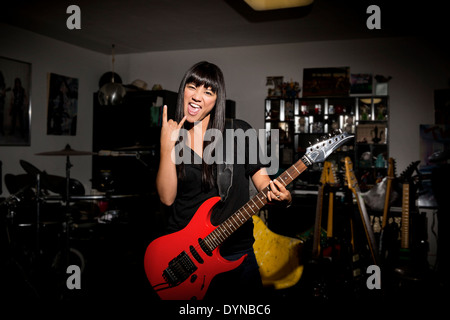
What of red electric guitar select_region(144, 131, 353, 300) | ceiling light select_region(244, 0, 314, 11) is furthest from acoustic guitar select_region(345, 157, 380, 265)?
red electric guitar select_region(144, 131, 353, 300)

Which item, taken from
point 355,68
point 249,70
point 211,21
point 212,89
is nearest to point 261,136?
point 249,70

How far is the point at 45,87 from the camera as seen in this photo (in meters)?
5.71

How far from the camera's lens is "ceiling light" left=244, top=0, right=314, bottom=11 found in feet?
12.9

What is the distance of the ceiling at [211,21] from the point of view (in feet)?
14.2

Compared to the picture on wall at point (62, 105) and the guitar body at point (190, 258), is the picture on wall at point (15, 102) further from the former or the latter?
the guitar body at point (190, 258)

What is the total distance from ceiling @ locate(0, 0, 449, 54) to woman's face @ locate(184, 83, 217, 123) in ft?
9.22

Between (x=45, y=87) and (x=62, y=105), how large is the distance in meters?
0.40

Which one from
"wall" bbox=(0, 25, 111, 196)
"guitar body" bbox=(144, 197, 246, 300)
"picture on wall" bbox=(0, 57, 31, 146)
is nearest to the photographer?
"guitar body" bbox=(144, 197, 246, 300)

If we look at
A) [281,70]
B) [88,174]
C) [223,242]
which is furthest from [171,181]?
[88,174]

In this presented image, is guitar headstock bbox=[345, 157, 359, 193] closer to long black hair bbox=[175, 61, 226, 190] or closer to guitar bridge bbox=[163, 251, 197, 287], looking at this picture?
long black hair bbox=[175, 61, 226, 190]

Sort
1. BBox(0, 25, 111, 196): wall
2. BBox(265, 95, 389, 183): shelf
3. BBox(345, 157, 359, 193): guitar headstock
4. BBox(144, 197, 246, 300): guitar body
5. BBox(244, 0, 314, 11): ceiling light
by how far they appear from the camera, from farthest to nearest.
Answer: BBox(265, 95, 389, 183): shelf
BBox(0, 25, 111, 196): wall
BBox(244, 0, 314, 11): ceiling light
BBox(345, 157, 359, 193): guitar headstock
BBox(144, 197, 246, 300): guitar body

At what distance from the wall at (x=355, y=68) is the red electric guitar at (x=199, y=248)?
171 inches

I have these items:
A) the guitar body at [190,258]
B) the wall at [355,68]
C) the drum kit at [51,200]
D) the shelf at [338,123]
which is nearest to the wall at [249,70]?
the wall at [355,68]

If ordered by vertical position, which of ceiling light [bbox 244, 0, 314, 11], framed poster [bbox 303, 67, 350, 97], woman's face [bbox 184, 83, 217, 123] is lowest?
woman's face [bbox 184, 83, 217, 123]
